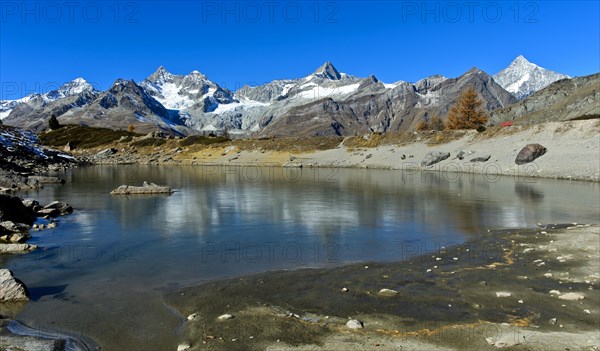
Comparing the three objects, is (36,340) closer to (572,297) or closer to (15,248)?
(15,248)

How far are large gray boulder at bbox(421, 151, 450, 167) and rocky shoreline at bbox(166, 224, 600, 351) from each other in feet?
204

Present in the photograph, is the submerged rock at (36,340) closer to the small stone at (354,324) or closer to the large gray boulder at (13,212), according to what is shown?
the small stone at (354,324)

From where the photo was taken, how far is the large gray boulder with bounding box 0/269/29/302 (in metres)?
12.3

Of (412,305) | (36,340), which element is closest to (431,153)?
(412,305)

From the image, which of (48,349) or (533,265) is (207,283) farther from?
(533,265)

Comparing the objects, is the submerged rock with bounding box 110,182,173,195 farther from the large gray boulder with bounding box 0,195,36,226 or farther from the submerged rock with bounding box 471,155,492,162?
the submerged rock with bounding box 471,155,492,162

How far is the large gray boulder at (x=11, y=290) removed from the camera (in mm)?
12281

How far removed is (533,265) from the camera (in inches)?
613

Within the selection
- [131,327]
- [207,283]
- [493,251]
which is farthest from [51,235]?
[493,251]

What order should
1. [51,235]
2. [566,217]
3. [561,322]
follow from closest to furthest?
[561,322] → [51,235] → [566,217]

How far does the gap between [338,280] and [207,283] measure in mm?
4419

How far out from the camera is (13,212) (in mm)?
24531

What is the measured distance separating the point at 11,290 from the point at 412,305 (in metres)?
11.7

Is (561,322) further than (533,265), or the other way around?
(533,265)
